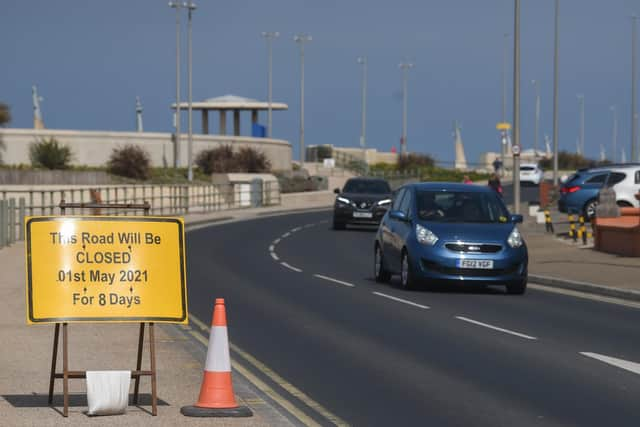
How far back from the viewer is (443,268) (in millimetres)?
20703

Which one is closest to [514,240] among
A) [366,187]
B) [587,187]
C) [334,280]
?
[334,280]

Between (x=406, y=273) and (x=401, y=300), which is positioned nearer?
(x=401, y=300)

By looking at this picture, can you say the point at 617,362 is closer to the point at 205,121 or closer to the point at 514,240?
the point at 514,240

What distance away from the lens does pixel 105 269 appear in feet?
32.4

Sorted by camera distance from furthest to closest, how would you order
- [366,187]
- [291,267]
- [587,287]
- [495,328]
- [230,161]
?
[230,161]
[366,187]
[291,267]
[587,287]
[495,328]

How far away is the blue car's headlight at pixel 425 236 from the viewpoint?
68.3ft

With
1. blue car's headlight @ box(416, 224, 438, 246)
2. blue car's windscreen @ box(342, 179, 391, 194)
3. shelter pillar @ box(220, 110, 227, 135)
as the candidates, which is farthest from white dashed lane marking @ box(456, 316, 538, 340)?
shelter pillar @ box(220, 110, 227, 135)

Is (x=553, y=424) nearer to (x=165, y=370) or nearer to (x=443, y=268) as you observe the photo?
(x=165, y=370)

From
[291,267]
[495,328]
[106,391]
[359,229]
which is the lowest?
[359,229]

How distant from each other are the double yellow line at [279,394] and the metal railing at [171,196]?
97.5 ft

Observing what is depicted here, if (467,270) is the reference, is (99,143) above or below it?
above

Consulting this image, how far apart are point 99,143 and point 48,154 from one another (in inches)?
178

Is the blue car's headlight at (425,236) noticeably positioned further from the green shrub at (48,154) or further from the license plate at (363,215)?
the green shrub at (48,154)

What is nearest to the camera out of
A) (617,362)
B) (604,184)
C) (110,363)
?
(110,363)
